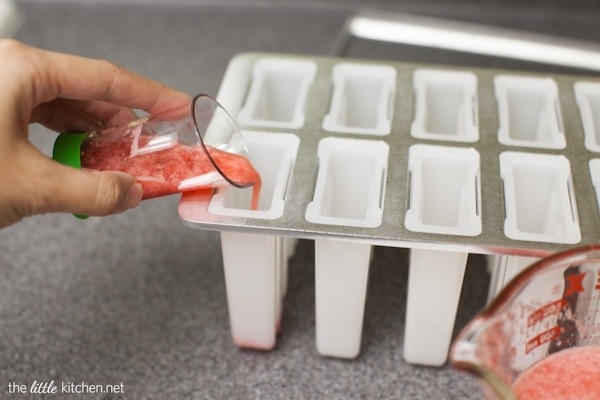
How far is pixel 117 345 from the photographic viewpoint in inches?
29.3

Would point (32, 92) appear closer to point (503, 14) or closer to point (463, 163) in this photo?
point (463, 163)

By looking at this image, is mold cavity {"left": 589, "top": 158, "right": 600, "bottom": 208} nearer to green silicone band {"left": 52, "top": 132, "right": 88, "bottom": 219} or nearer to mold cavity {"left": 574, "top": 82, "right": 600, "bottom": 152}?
mold cavity {"left": 574, "top": 82, "right": 600, "bottom": 152}

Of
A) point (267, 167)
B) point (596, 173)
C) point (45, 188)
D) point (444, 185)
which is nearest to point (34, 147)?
point (45, 188)

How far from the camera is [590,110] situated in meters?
0.75

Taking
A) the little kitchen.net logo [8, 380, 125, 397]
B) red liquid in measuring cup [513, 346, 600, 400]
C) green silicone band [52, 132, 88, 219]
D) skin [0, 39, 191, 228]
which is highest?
skin [0, 39, 191, 228]

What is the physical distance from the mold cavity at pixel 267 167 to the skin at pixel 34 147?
107mm

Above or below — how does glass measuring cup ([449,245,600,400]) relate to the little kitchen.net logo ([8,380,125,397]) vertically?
above

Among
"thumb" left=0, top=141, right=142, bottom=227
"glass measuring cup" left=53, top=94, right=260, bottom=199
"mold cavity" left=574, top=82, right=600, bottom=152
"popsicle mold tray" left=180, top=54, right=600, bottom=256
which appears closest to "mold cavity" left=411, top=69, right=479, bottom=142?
"popsicle mold tray" left=180, top=54, right=600, bottom=256

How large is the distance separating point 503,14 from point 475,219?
681 mm

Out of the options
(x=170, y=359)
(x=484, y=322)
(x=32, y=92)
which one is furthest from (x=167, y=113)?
(x=484, y=322)

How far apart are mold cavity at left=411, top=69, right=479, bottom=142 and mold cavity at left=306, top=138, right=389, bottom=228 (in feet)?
0.20

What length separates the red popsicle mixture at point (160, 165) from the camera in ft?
2.07

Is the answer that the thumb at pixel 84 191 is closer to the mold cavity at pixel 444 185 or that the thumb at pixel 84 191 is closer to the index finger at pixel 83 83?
the index finger at pixel 83 83

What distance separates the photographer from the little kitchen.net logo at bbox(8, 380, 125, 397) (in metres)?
0.70
